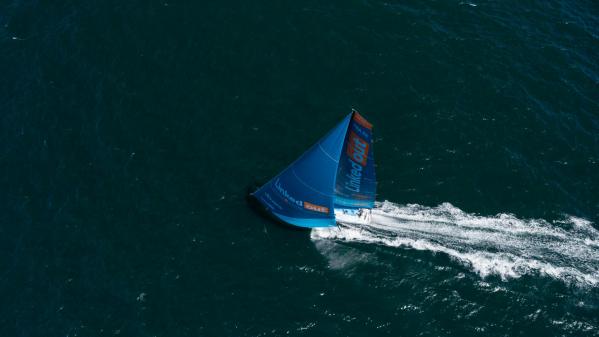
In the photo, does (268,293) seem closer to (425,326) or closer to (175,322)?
(175,322)

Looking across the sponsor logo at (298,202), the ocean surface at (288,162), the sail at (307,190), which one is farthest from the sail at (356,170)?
the ocean surface at (288,162)

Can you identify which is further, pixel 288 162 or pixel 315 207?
pixel 288 162

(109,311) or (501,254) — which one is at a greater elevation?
(501,254)

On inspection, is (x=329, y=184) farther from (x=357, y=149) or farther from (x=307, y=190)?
(x=357, y=149)

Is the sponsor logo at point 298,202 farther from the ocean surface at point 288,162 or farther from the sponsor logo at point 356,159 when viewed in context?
the sponsor logo at point 356,159

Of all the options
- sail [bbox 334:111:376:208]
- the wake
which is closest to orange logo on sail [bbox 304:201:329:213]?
sail [bbox 334:111:376:208]

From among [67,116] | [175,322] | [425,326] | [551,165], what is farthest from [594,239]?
[67,116]

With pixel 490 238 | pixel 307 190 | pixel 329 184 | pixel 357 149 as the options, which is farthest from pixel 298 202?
pixel 490 238
